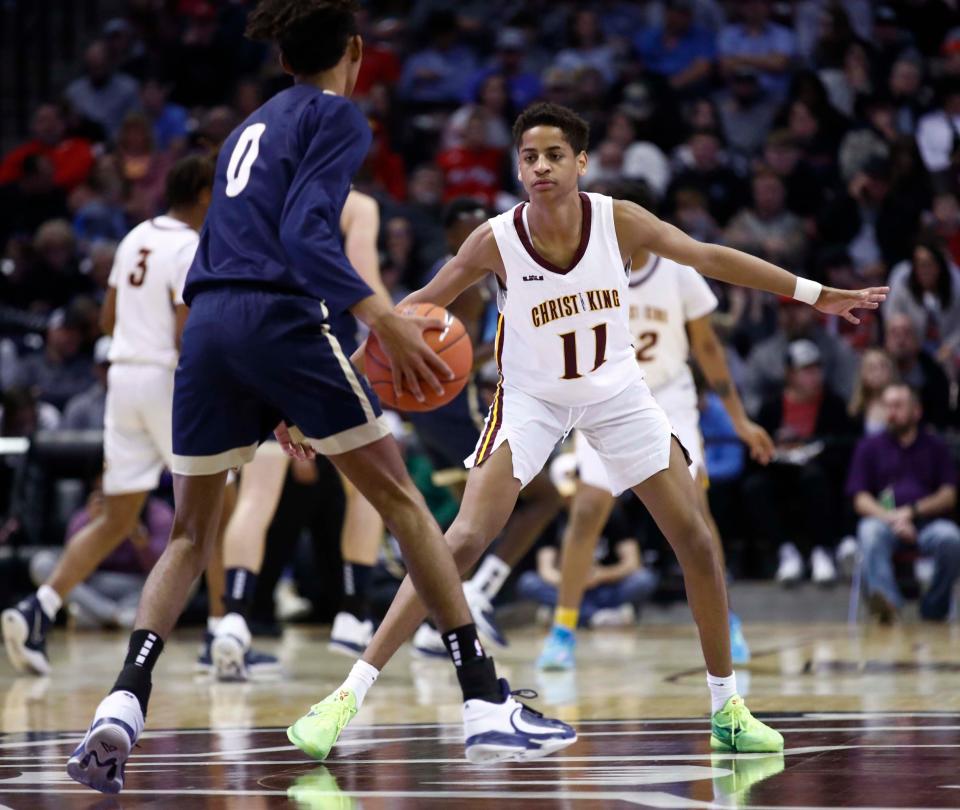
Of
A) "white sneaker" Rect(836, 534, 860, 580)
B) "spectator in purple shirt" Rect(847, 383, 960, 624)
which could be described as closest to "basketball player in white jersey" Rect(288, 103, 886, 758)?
"spectator in purple shirt" Rect(847, 383, 960, 624)

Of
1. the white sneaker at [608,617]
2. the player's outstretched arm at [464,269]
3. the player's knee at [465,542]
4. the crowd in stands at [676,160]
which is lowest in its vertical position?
the white sneaker at [608,617]

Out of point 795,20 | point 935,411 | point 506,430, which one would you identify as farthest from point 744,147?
point 506,430

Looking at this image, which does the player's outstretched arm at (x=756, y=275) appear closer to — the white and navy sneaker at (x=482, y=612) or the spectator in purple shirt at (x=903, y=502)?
the white and navy sneaker at (x=482, y=612)

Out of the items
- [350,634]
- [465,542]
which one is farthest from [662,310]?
[465,542]

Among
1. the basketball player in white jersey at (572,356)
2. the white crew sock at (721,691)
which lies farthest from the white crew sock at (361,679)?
the white crew sock at (721,691)

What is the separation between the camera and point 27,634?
7.77 meters

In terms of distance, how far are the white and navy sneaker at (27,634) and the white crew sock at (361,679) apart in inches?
137

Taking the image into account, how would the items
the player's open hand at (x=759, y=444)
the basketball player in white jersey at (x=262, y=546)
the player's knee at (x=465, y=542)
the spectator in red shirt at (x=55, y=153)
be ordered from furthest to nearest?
1. the spectator in red shirt at (x=55, y=153)
2. the basketball player in white jersey at (x=262, y=546)
3. the player's open hand at (x=759, y=444)
4. the player's knee at (x=465, y=542)

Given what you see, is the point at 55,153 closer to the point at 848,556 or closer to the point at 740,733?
the point at 848,556

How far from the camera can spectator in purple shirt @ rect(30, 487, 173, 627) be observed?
1036cm

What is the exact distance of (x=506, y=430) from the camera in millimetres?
5109

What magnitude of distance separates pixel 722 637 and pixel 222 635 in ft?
9.53

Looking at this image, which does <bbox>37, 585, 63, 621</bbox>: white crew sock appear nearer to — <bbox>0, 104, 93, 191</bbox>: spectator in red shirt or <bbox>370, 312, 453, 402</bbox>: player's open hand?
<bbox>370, 312, 453, 402</bbox>: player's open hand

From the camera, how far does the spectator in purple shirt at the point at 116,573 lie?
1036 centimetres
